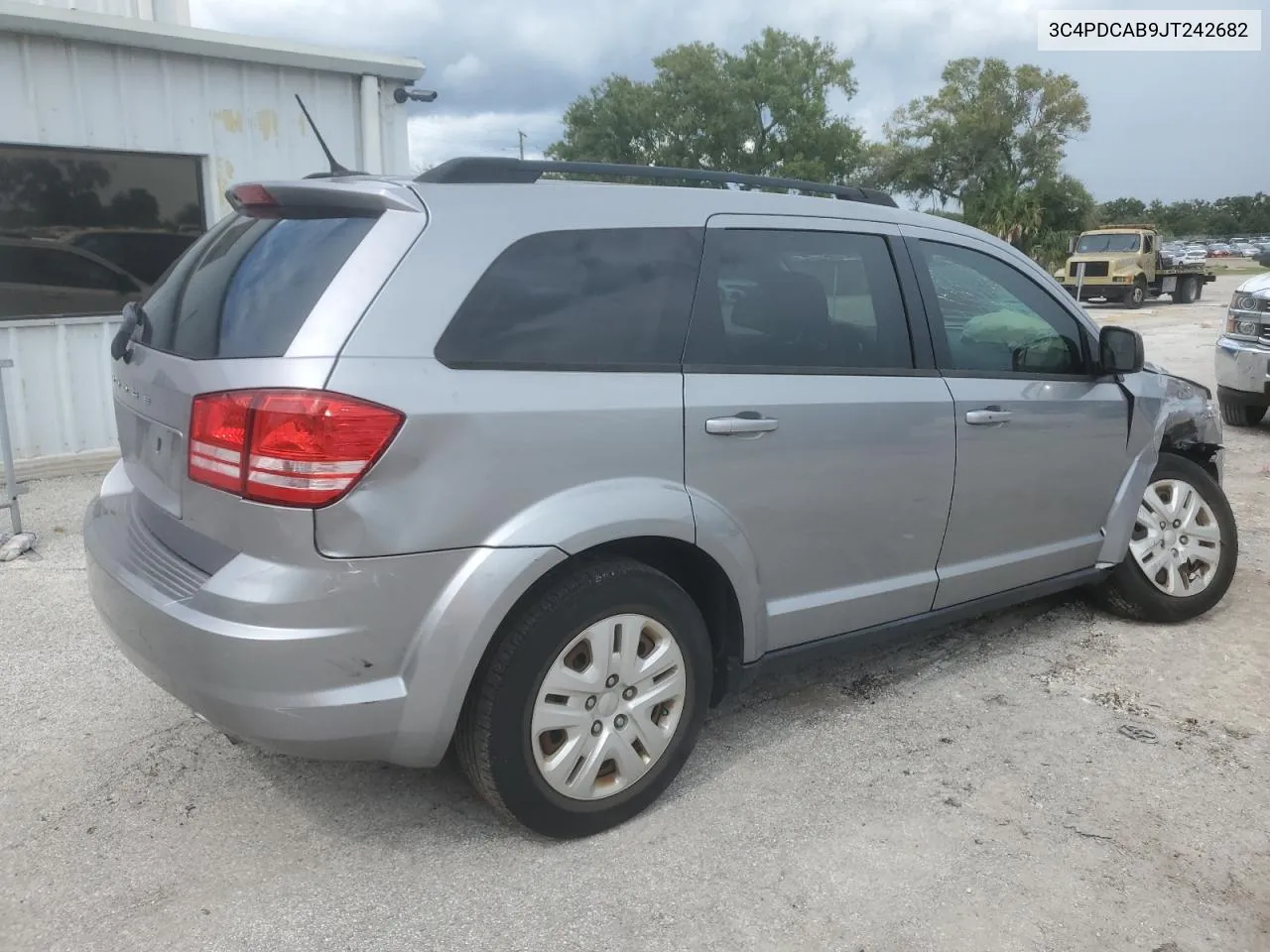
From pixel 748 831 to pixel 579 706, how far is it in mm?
640

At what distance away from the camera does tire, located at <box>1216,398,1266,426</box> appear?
929 cm

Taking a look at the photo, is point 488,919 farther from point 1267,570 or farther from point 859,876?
point 1267,570

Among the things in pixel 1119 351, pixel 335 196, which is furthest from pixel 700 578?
pixel 1119 351

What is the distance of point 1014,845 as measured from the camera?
280 cm

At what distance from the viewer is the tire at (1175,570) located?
4.32 metres

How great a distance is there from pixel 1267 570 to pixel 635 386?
422 centimetres

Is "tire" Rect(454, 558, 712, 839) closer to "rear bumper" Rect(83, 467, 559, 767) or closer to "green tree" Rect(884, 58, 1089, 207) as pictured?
"rear bumper" Rect(83, 467, 559, 767)

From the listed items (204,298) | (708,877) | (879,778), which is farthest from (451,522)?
(879,778)

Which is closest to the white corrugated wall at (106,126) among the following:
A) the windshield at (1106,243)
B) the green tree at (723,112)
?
the windshield at (1106,243)

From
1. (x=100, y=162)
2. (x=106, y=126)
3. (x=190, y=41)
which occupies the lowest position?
(x=100, y=162)

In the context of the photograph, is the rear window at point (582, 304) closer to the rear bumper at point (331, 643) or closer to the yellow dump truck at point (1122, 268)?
the rear bumper at point (331, 643)

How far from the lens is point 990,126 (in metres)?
52.5

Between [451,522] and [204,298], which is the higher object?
[204,298]

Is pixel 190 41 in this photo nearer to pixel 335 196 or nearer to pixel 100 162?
pixel 100 162
